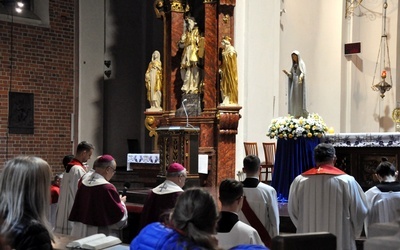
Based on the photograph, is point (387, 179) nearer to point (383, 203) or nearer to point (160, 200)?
point (383, 203)

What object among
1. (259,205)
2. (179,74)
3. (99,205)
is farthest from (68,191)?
(179,74)

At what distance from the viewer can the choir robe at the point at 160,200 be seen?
5.96 m

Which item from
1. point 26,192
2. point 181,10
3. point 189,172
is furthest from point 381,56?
point 26,192

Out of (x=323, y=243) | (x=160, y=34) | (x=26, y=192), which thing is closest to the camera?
(x=323, y=243)

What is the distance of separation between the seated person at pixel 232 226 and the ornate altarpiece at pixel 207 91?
8.95m

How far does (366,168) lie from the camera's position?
10250mm

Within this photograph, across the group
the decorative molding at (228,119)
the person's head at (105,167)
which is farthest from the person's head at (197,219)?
the decorative molding at (228,119)

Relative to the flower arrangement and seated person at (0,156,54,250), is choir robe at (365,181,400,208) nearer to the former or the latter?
the flower arrangement

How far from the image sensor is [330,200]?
621 centimetres

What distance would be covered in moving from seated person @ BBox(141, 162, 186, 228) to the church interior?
6.60 metres

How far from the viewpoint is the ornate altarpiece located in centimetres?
1324

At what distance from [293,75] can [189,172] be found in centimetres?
258

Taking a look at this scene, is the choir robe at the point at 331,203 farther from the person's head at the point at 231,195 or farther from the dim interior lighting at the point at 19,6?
the dim interior lighting at the point at 19,6

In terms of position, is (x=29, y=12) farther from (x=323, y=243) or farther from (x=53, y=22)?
(x=323, y=243)
